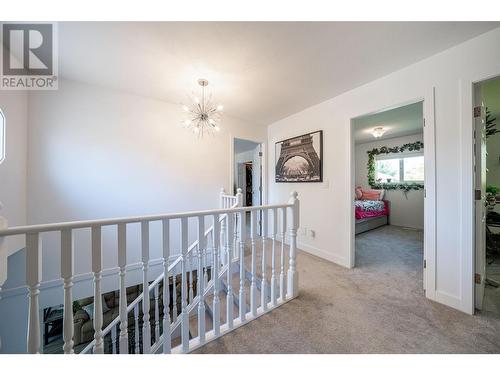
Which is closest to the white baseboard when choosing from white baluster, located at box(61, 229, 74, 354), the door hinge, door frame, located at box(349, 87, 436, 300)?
door frame, located at box(349, 87, 436, 300)

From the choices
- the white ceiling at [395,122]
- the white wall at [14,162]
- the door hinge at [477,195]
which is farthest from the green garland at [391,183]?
the white wall at [14,162]

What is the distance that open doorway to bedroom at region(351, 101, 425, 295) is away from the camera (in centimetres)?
300

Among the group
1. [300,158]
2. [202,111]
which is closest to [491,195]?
[300,158]

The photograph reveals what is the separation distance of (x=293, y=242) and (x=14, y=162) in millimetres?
2943

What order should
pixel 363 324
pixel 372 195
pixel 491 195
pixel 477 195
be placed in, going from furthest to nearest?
1. pixel 372 195
2. pixel 491 195
3. pixel 477 195
4. pixel 363 324

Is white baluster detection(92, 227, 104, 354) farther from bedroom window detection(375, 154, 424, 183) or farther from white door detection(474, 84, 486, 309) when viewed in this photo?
bedroom window detection(375, 154, 424, 183)

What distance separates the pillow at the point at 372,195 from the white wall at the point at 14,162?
6725 mm

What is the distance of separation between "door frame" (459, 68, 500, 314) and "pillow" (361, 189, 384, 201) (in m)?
4.09

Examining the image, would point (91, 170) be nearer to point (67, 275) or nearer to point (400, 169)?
point (67, 275)

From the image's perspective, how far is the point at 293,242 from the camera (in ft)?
5.82
